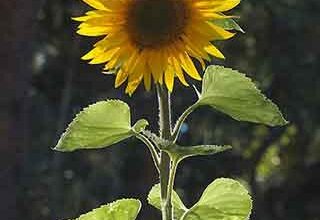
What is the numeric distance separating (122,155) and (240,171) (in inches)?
35.4

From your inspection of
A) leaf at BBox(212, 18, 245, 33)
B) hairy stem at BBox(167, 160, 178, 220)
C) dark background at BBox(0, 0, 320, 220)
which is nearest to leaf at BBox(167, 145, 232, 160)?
hairy stem at BBox(167, 160, 178, 220)

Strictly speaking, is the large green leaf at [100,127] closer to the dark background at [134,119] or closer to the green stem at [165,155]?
the green stem at [165,155]

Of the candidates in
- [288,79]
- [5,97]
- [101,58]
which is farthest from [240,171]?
[101,58]

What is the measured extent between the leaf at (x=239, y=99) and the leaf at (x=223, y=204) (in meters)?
0.07

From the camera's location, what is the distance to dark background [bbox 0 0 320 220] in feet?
13.4

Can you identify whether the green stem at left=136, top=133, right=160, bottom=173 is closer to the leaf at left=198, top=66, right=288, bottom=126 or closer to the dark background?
the leaf at left=198, top=66, right=288, bottom=126

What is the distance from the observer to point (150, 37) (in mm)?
919

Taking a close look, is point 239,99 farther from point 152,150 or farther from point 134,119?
point 134,119

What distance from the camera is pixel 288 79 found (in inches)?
223

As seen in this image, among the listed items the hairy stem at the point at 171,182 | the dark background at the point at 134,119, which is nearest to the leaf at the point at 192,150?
the hairy stem at the point at 171,182

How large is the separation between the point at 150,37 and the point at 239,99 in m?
0.12

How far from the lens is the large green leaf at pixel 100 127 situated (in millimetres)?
841

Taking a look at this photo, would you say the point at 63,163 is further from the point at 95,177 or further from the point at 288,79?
the point at 288,79

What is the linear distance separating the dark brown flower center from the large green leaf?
7 cm
